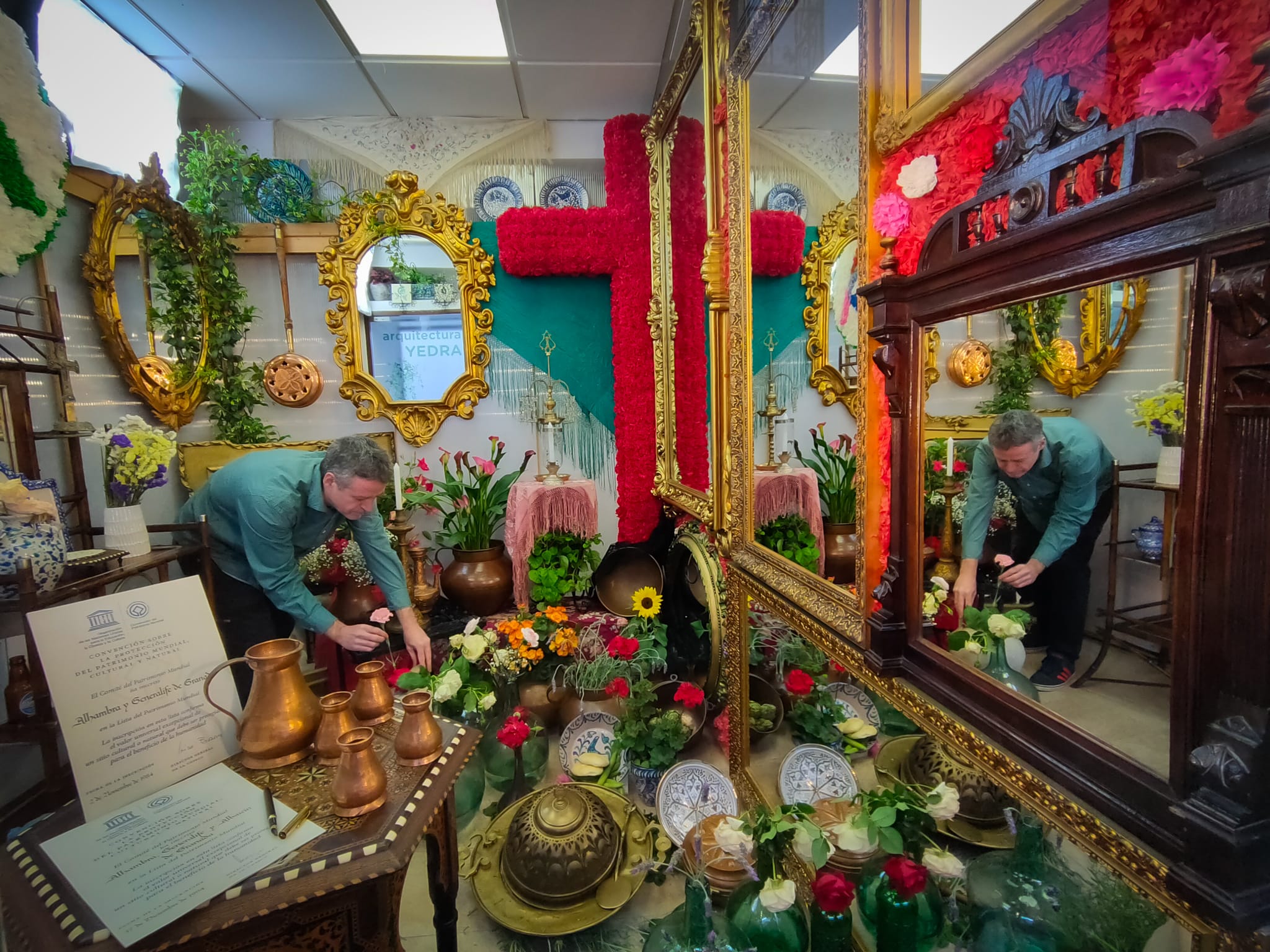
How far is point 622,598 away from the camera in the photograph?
2924 millimetres

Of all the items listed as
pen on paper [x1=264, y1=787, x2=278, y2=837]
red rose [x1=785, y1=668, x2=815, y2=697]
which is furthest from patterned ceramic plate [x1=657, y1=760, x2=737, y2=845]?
pen on paper [x1=264, y1=787, x2=278, y2=837]

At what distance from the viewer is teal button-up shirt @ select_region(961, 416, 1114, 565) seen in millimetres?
742

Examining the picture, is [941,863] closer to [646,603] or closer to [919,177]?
[919,177]

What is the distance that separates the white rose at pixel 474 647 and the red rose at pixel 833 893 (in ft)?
4.17

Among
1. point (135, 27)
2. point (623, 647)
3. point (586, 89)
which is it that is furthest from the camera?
point (586, 89)

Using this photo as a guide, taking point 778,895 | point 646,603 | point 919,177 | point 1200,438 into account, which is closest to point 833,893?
point 778,895

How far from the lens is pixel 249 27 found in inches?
104

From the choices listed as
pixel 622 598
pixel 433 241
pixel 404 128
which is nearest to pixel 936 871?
pixel 622 598

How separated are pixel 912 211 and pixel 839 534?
0.72 metres

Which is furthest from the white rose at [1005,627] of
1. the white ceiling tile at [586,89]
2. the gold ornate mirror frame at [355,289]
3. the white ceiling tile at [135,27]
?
the white ceiling tile at [135,27]

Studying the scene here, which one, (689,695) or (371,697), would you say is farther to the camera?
(689,695)

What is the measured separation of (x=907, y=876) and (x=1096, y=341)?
2.92 ft

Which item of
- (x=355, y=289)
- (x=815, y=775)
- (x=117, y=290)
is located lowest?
(x=815, y=775)

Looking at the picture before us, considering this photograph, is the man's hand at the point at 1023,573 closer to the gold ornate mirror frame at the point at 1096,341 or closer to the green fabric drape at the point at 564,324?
the gold ornate mirror frame at the point at 1096,341
